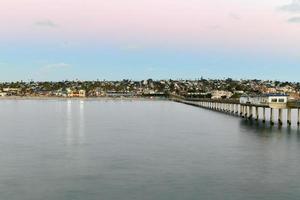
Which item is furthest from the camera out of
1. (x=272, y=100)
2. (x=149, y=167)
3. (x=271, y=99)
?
(x=271, y=99)

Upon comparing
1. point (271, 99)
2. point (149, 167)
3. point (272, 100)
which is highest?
point (271, 99)

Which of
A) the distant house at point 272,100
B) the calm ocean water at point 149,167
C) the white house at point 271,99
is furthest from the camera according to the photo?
the white house at point 271,99

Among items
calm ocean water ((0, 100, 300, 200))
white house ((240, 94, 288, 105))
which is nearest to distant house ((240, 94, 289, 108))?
white house ((240, 94, 288, 105))

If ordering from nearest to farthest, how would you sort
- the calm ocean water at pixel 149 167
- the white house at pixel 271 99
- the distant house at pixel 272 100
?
the calm ocean water at pixel 149 167, the distant house at pixel 272 100, the white house at pixel 271 99

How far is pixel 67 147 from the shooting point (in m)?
68.2

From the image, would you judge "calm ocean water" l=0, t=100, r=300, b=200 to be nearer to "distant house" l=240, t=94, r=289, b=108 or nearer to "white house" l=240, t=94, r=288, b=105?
"distant house" l=240, t=94, r=289, b=108

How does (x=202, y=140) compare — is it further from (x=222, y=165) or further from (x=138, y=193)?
(x=138, y=193)

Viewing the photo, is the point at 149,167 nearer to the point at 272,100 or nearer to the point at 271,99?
the point at 272,100

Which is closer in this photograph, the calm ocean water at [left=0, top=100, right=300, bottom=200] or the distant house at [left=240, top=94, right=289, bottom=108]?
the calm ocean water at [left=0, top=100, right=300, bottom=200]

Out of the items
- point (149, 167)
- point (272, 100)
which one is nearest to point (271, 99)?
point (272, 100)

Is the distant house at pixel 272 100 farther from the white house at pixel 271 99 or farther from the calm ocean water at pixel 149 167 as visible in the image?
the calm ocean water at pixel 149 167

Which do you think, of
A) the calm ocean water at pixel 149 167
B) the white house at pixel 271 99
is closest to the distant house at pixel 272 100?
the white house at pixel 271 99

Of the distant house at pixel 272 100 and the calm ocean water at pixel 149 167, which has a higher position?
the distant house at pixel 272 100

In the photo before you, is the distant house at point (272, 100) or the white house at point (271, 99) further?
the white house at point (271, 99)
